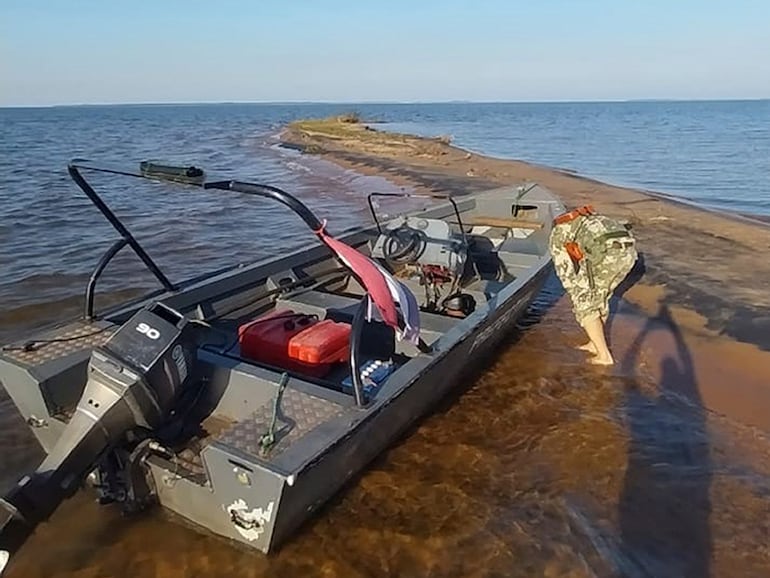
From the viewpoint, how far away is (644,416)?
182 inches

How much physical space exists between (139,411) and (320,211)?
1085 cm

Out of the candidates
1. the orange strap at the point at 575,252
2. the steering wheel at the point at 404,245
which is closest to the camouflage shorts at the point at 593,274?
the orange strap at the point at 575,252

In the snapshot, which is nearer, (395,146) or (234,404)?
(234,404)

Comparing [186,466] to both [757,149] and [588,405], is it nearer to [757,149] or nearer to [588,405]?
[588,405]

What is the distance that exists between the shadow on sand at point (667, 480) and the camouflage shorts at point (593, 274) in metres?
0.70

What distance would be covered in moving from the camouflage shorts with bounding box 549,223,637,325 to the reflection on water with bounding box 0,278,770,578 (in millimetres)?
749

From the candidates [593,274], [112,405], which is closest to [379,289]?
[112,405]

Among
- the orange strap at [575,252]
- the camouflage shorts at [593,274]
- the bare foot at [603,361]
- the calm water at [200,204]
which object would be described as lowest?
the calm water at [200,204]

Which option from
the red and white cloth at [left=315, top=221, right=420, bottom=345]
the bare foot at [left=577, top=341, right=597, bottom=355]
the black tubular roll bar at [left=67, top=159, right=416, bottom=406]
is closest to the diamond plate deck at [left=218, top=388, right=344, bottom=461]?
the black tubular roll bar at [left=67, top=159, right=416, bottom=406]

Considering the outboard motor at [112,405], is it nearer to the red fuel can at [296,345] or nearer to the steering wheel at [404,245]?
the red fuel can at [296,345]

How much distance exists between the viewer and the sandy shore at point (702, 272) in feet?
17.4

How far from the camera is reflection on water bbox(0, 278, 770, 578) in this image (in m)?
3.12

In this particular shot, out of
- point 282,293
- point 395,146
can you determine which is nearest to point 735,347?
point 282,293

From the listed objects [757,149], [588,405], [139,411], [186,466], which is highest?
[139,411]
